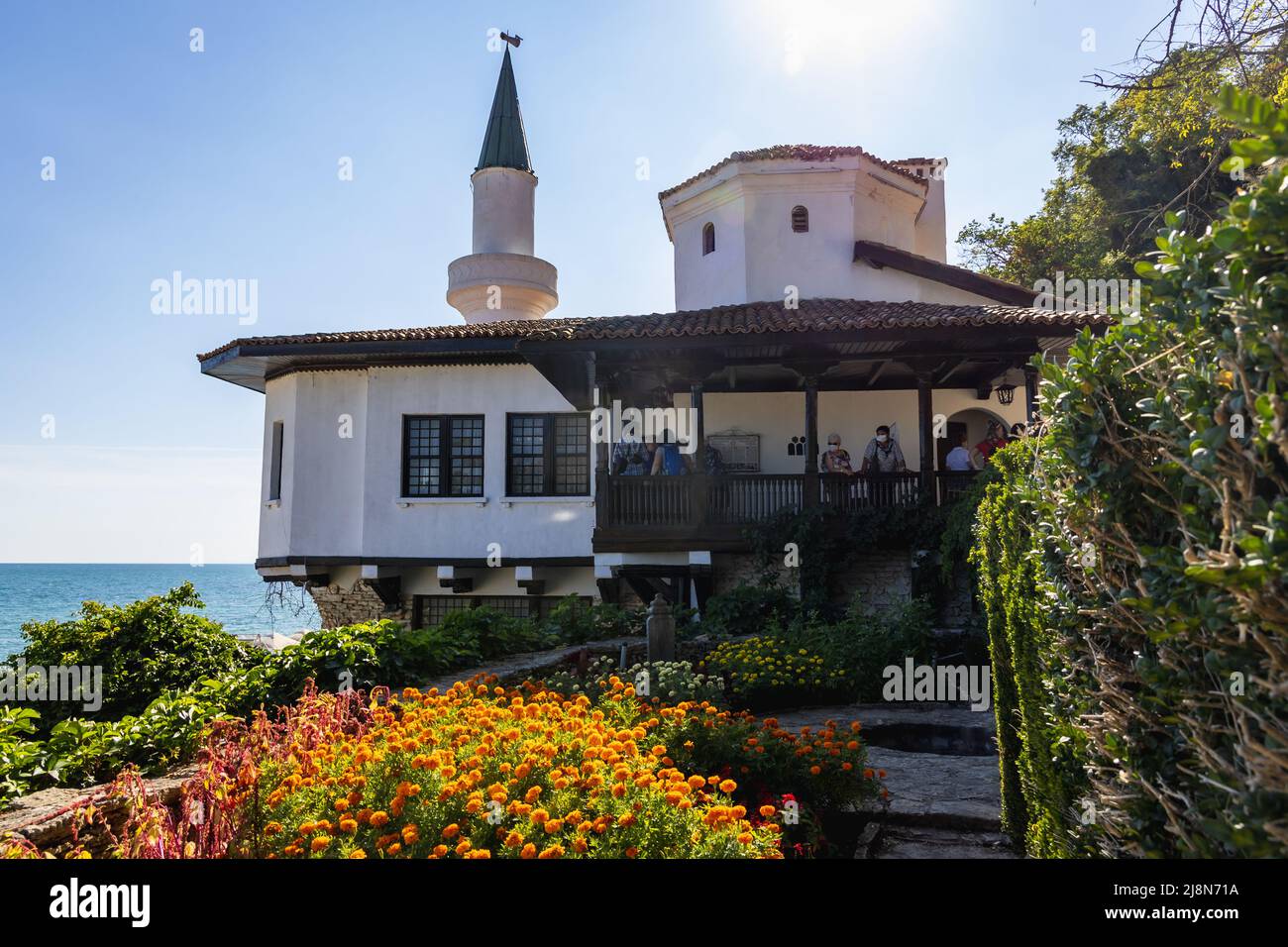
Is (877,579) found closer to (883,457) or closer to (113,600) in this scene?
(883,457)

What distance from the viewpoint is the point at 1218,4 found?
589 centimetres

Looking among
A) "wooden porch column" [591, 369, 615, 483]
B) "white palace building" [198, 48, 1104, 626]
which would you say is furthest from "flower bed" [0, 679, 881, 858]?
"white palace building" [198, 48, 1104, 626]

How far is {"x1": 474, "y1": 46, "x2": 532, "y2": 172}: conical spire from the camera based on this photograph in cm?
2352

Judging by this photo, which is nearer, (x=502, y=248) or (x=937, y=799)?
(x=937, y=799)

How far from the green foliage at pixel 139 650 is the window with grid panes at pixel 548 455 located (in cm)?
685

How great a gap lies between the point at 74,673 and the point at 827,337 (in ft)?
31.6

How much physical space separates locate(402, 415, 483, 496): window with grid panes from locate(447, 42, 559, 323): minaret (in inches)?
249

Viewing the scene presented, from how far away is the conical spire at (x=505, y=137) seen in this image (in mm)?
23516

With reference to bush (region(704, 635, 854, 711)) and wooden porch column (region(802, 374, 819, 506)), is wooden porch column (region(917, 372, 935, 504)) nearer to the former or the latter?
wooden porch column (region(802, 374, 819, 506))

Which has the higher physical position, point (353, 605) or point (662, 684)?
point (662, 684)

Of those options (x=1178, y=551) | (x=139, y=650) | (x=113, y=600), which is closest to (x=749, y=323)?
(x=139, y=650)

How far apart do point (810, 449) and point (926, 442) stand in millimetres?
1724

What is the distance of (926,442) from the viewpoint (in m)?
13.0
